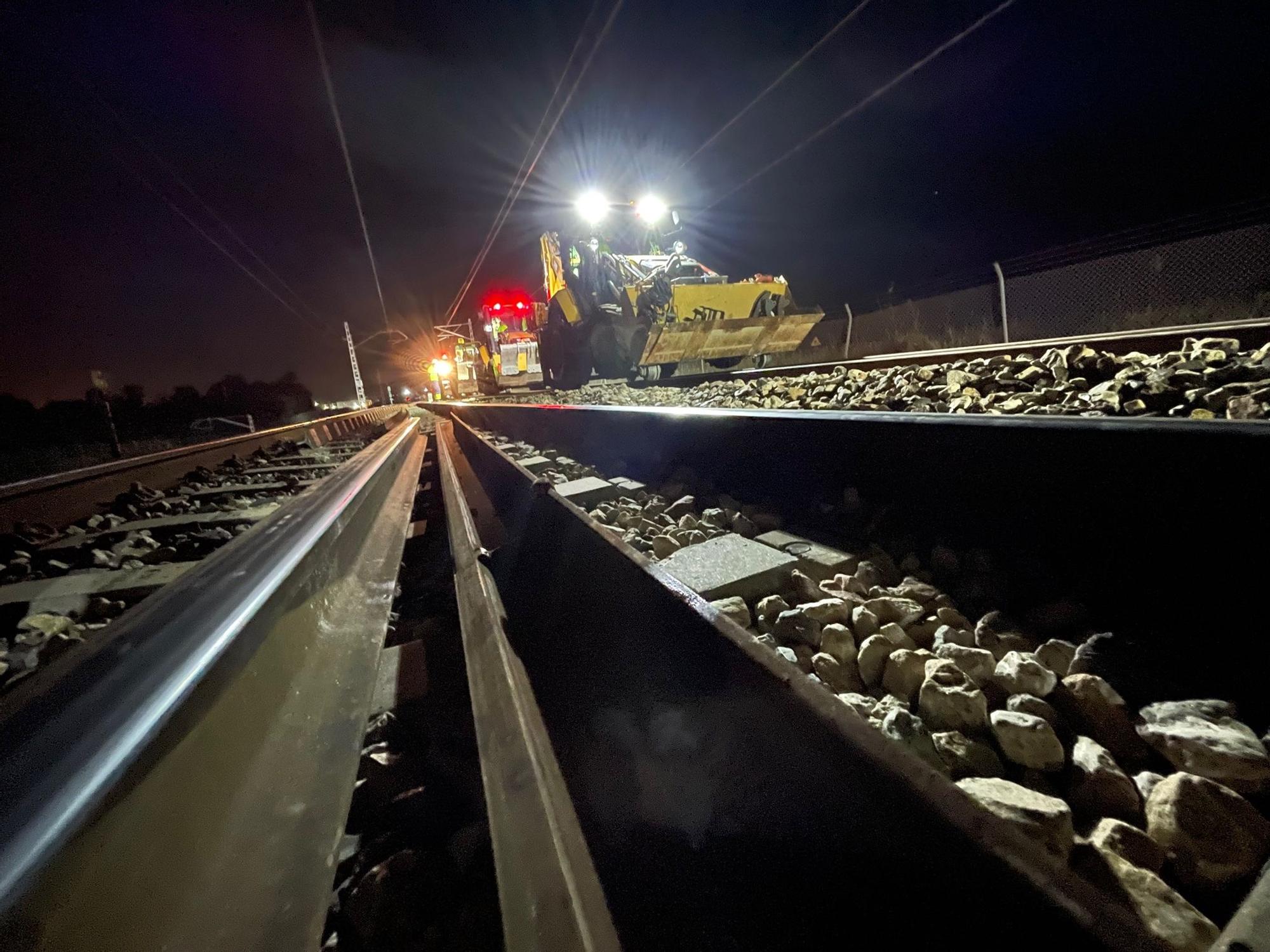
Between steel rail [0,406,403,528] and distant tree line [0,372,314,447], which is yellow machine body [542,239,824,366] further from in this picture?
distant tree line [0,372,314,447]

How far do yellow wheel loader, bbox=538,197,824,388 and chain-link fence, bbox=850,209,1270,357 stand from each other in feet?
9.58

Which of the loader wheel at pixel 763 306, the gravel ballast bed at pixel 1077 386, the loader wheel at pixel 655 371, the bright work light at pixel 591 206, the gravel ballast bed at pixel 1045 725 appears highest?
the bright work light at pixel 591 206

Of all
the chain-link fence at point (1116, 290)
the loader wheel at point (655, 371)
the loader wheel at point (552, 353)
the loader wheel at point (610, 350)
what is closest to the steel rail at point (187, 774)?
the loader wheel at point (610, 350)

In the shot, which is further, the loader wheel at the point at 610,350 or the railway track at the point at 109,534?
the loader wheel at the point at 610,350

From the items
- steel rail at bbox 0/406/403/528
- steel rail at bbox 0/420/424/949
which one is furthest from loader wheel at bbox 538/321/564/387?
steel rail at bbox 0/420/424/949

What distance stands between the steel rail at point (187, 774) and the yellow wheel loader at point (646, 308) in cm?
687

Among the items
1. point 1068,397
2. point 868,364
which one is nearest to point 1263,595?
point 1068,397

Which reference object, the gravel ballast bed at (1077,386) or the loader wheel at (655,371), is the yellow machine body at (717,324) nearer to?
the loader wheel at (655,371)

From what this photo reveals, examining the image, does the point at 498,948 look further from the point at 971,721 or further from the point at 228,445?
the point at 228,445

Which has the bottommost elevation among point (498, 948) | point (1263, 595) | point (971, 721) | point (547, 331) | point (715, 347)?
point (498, 948)

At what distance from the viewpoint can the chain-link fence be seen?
7469mm

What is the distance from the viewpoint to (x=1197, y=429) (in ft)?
3.33

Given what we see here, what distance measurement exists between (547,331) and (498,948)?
11.0 m

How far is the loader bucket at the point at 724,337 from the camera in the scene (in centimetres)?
777
